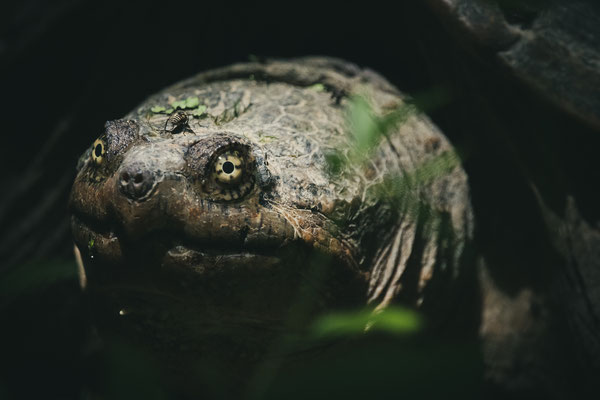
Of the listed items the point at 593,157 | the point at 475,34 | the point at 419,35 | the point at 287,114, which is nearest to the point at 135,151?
the point at 287,114

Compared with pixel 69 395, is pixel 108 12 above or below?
above

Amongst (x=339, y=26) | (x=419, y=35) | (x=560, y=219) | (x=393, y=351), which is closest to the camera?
(x=393, y=351)

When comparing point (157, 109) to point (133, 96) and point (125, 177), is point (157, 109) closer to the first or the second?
point (125, 177)

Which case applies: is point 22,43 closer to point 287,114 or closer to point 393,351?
point 287,114

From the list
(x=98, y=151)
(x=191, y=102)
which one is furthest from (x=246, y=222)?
(x=191, y=102)

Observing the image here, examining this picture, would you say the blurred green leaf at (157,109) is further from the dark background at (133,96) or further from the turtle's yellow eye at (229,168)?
the dark background at (133,96)

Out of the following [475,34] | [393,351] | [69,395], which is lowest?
[393,351]

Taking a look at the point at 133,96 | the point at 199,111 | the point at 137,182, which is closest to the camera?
the point at 137,182

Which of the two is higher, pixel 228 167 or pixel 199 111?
pixel 199 111
